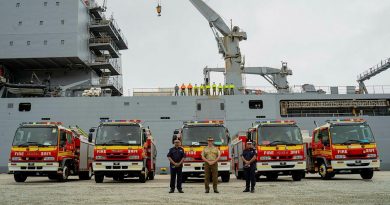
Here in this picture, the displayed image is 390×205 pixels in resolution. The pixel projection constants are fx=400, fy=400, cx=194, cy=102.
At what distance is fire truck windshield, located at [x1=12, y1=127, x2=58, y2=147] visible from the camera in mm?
15570

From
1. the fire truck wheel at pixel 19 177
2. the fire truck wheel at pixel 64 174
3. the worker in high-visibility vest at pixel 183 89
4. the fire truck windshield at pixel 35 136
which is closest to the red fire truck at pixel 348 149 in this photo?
the fire truck wheel at pixel 64 174

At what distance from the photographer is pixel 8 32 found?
99.7ft

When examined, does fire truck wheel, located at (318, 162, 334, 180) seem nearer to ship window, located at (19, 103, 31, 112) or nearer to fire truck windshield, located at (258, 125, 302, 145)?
fire truck windshield, located at (258, 125, 302, 145)

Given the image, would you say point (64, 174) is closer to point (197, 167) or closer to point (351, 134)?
point (197, 167)

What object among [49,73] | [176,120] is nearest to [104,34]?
[49,73]

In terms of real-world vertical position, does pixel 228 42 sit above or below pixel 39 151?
above

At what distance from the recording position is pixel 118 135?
15.1m

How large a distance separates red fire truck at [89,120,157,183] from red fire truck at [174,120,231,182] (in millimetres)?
1567

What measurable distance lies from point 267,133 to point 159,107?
47.1ft

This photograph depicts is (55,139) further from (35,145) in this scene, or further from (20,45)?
(20,45)

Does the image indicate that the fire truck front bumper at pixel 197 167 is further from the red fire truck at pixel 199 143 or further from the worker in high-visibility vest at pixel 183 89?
the worker in high-visibility vest at pixel 183 89

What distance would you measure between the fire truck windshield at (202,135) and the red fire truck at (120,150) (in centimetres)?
172

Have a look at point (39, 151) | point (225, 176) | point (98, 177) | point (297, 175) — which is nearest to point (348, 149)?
point (297, 175)

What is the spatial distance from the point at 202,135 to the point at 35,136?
6.61 m
